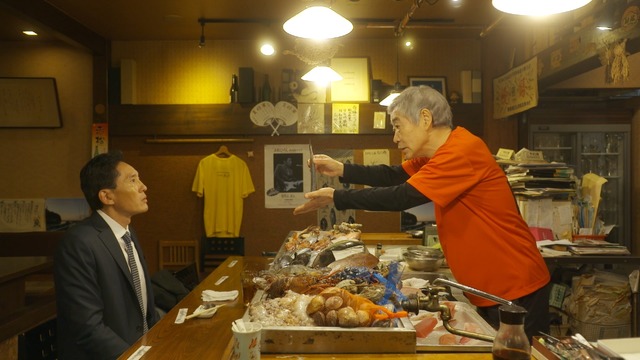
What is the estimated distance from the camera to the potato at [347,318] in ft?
5.17

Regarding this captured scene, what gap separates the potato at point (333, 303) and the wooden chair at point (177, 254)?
505 centimetres

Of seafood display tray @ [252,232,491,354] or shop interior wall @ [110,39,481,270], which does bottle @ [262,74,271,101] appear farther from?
seafood display tray @ [252,232,491,354]

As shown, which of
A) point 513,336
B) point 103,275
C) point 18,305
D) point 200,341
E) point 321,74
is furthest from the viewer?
point 321,74

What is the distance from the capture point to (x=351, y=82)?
20.7 feet

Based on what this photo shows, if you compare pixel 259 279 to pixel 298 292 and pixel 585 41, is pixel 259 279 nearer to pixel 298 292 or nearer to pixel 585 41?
pixel 298 292

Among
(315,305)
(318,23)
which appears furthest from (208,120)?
(315,305)

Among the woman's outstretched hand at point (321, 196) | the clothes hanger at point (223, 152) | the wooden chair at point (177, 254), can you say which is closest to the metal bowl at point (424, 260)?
the woman's outstretched hand at point (321, 196)

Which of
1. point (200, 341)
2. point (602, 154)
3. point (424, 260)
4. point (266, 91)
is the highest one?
point (266, 91)

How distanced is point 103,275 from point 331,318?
126cm

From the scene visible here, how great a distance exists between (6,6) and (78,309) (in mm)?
3235

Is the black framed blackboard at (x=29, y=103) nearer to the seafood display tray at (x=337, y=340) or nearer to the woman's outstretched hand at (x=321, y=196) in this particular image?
the woman's outstretched hand at (x=321, y=196)

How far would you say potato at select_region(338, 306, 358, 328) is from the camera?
5.17 ft

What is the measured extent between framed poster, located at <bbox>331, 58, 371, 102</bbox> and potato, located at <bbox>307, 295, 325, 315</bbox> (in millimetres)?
4827

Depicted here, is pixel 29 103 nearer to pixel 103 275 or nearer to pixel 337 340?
pixel 103 275
